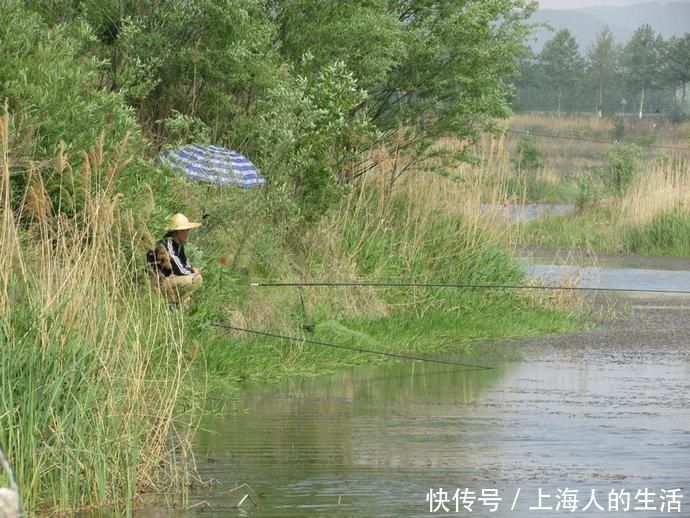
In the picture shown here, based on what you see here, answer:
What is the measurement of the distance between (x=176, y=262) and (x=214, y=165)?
2120mm

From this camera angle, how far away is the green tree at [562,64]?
133 metres

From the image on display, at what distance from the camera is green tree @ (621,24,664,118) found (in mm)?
128500

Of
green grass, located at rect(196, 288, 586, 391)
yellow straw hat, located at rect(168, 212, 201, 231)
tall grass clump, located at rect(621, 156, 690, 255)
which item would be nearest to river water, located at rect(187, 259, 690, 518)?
green grass, located at rect(196, 288, 586, 391)

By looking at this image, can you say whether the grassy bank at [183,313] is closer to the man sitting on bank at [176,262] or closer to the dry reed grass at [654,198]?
the man sitting on bank at [176,262]

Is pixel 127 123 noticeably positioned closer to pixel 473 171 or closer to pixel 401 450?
pixel 401 450

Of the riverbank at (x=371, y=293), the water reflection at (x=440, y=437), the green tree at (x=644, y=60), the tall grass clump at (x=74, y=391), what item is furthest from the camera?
the green tree at (x=644, y=60)

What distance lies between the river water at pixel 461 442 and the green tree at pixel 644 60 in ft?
369

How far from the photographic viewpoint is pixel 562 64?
13738 cm

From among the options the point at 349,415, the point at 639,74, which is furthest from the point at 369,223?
the point at 639,74

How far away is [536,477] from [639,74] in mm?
124640

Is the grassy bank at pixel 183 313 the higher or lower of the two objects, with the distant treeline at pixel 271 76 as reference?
lower

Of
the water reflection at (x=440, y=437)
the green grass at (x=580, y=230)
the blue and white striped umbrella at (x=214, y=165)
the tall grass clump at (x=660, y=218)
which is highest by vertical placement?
the blue and white striped umbrella at (x=214, y=165)

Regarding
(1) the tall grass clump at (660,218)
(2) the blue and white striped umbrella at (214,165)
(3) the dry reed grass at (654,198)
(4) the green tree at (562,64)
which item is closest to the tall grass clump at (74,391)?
(2) the blue and white striped umbrella at (214,165)

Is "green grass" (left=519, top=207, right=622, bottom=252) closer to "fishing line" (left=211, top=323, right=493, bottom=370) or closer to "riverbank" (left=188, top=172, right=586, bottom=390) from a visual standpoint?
"riverbank" (left=188, top=172, right=586, bottom=390)
